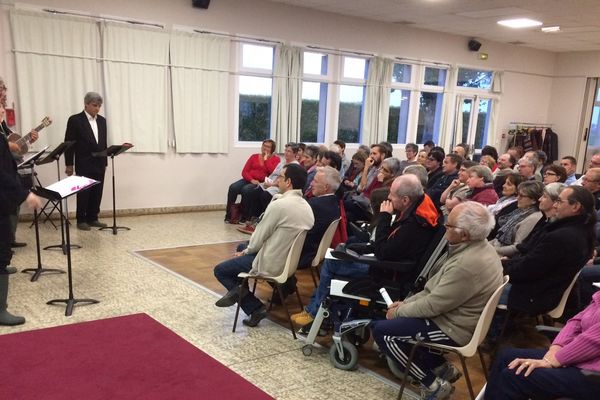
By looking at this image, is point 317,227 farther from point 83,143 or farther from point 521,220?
point 83,143

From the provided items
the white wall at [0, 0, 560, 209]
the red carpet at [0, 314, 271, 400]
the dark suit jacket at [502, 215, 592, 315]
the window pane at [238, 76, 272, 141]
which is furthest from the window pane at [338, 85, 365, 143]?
the red carpet at [0, 314, 271, 400]

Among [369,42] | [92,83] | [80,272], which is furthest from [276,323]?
[369,42]

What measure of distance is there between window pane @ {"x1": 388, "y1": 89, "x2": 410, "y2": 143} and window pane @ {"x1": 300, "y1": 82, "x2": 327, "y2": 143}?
1.55m

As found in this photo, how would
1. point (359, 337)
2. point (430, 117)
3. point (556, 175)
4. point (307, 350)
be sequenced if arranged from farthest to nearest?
1. point (430, 117)
2. point (556, 175)
3. point (359, 337)
4. point (307, 350)

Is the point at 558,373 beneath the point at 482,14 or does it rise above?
beneath

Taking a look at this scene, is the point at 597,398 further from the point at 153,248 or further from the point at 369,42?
the point at 369,42

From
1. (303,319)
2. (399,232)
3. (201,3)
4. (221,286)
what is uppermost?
(201,3)

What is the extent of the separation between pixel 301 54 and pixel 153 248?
13.7 feet

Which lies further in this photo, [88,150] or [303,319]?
[88,150]

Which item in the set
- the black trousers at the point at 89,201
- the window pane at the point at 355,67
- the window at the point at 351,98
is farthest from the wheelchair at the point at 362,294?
the window pane at the point at 355,67

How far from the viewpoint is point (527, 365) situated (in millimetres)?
2057

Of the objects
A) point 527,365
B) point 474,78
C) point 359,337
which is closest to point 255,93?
point 474,78

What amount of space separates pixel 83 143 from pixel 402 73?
5965 millimetres

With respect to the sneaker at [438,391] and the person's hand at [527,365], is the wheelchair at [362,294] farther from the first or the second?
the person's hand at [527,365]
